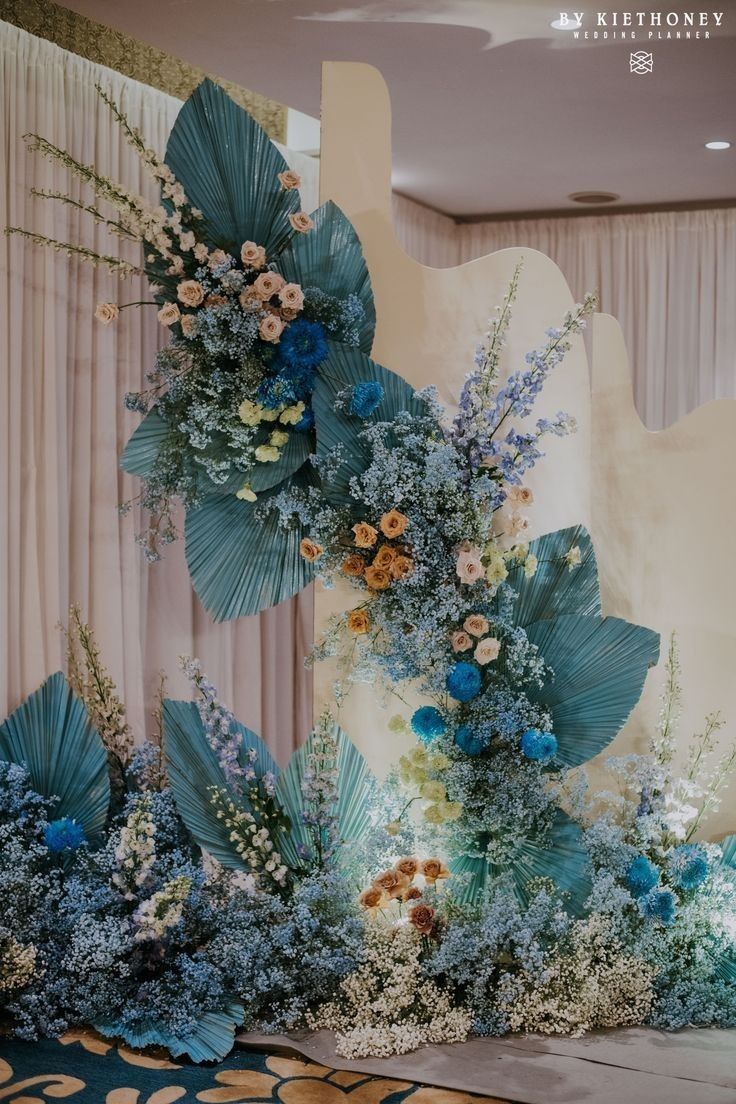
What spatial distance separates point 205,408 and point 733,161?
332 centimetres

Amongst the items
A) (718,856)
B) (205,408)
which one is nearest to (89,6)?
(205,408)

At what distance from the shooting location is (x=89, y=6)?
12.1 feet

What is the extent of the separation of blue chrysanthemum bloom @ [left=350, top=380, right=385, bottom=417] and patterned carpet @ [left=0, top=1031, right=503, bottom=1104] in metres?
1.62

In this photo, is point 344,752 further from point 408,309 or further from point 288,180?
point 288,180

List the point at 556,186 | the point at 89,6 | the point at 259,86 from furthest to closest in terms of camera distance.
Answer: the point at 556,186 → the point at 259,86 → the point at 89,6

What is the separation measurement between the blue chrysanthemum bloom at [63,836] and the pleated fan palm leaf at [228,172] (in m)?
1.59

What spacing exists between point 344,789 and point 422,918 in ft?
1.32

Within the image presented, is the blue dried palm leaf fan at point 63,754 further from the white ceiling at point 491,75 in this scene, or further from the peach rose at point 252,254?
the white ceiling at point 491,75

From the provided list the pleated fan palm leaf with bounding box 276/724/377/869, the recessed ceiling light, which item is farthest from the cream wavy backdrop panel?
the recessed ceiling light

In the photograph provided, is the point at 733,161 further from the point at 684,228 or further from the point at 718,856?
the point at 718,856

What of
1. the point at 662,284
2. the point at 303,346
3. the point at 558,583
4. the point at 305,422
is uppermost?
the point at 662,284

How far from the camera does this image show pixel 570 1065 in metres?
2.98

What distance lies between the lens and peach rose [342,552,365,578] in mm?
3266

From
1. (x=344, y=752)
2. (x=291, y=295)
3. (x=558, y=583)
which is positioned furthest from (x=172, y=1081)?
(x=291, y=295)
